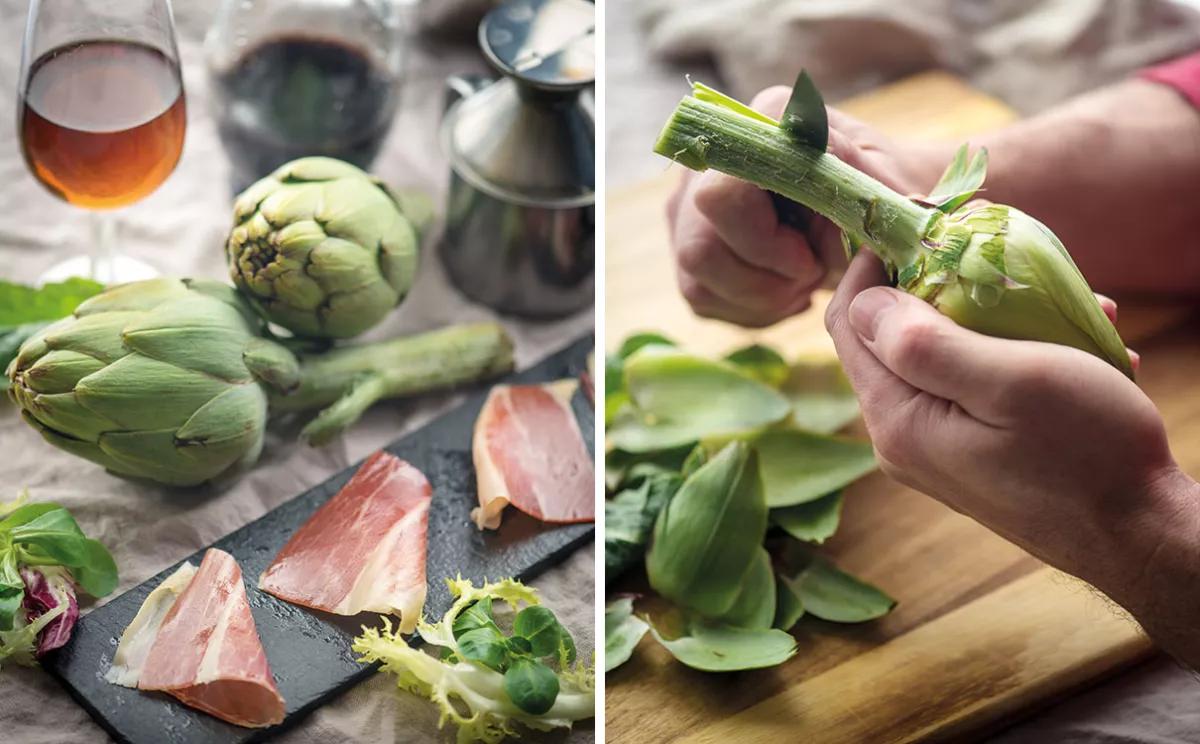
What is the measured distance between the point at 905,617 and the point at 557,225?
44 centimetres

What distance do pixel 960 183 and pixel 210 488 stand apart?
1.84 ft

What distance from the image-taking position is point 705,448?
98cm

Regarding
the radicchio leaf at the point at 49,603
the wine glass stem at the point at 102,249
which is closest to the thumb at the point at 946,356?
the radicchio leaf at the point at 49,603

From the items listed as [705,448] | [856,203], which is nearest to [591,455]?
[705,448]

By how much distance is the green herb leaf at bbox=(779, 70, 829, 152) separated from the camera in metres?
0.73

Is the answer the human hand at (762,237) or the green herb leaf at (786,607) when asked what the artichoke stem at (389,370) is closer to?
the human hand at (762,237)

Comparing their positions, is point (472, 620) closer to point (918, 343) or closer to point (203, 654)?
point (203, 654)

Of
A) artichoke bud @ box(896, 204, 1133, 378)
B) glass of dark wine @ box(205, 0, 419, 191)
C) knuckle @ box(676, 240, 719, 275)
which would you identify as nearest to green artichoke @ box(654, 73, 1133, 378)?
artichoke bud @ box(896, 204, 1133, 378)

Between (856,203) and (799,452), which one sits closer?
(856,203)

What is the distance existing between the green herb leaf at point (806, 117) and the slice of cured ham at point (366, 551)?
1.23 feet

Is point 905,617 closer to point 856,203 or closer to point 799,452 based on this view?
point 799,452

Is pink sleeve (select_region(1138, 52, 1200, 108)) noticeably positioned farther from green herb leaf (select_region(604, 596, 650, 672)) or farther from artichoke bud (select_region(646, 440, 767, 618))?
green herb leaf (select_region(604, 596, 650, 672))

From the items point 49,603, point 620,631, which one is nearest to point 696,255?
point 620,631

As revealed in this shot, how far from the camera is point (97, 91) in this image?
0.97 metres
